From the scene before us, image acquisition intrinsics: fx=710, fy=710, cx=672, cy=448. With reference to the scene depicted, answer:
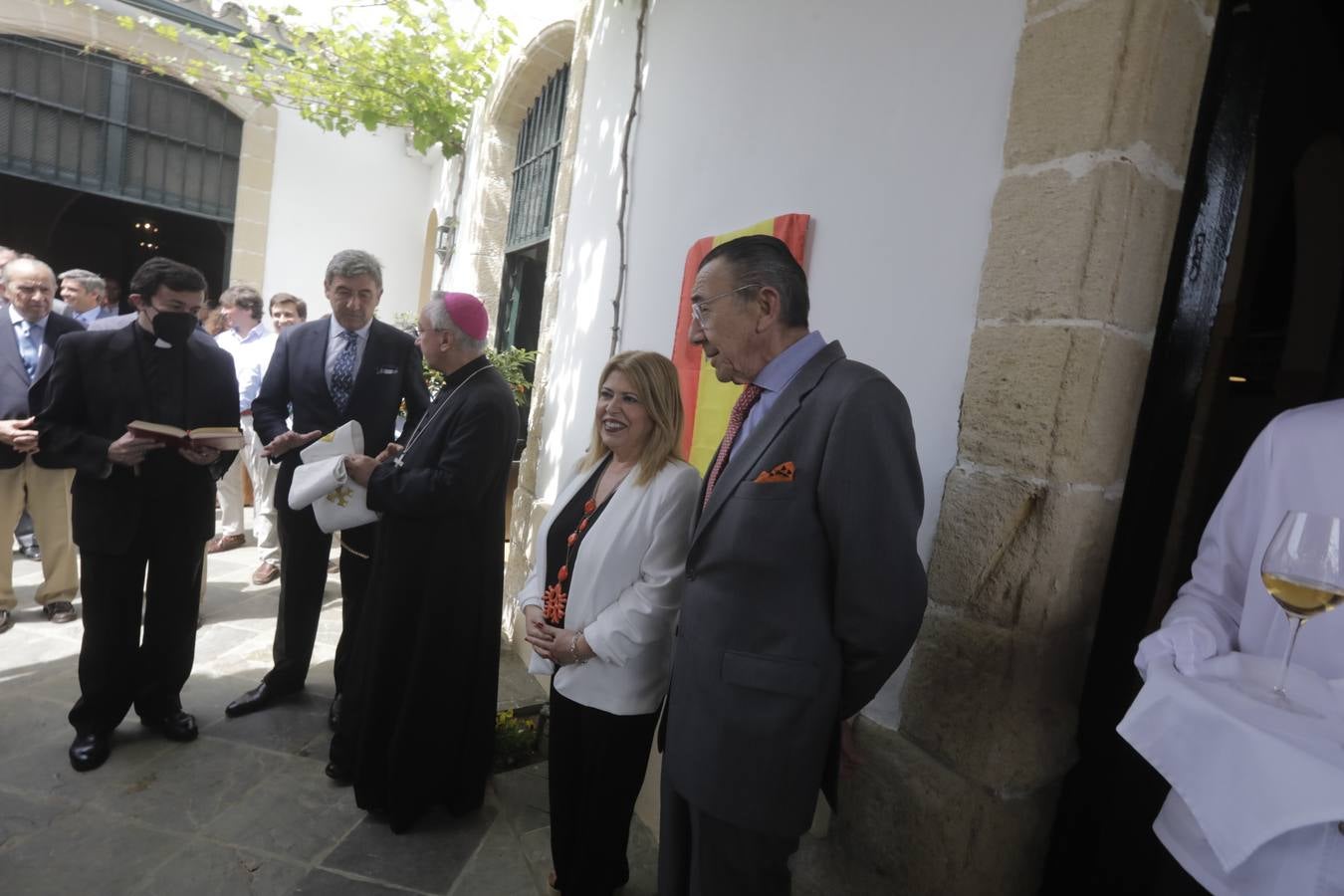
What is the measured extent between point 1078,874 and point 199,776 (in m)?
3.22

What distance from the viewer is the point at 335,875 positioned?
8.09 ft

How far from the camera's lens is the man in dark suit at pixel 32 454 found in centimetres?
412

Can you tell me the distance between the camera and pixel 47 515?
4.50 m

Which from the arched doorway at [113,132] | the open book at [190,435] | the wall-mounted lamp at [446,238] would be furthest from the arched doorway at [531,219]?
the arched doorway at [113,132]

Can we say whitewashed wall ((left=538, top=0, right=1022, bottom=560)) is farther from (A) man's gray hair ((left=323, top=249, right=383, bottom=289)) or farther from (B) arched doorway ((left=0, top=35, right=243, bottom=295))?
(B) arched doorway ((left=0, top=35, right=243, bottom=295))

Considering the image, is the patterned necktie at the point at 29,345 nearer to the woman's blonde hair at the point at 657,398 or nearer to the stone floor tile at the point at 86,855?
the stone floor tile at the point at 86,855

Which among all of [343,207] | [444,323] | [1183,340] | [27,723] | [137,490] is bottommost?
[27,723]

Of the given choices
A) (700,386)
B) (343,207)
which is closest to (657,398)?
(700,386)

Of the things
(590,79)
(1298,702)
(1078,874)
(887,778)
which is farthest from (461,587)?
(590,79)

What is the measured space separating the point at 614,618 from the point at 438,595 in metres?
0.96

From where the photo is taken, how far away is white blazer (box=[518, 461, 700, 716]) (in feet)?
6.83

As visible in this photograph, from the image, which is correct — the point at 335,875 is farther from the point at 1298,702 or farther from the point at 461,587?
the point at 1298,702

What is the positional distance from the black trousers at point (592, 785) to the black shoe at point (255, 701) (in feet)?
6.79

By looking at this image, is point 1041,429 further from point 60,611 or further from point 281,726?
point 60,611
